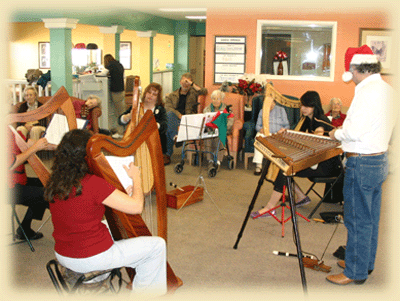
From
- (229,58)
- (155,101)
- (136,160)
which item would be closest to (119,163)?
(136,160)

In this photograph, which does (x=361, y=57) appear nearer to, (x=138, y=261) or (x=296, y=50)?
(x=138, y=261)

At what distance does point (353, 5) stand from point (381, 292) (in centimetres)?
529

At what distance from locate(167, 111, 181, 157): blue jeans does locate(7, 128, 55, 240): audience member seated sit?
2820 mm

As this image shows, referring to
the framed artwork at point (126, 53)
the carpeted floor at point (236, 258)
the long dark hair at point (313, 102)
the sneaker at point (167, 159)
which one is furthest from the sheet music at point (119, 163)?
the framed artwork at point (126, 53)

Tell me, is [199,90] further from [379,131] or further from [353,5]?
[379,131]

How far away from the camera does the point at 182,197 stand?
4484 millimetres

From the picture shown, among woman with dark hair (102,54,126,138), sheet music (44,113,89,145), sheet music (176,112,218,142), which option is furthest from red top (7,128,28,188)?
woman with dark hair (102,54,126,138)

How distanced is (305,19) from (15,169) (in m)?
5.29

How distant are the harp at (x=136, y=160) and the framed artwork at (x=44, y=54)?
11591 millimetres

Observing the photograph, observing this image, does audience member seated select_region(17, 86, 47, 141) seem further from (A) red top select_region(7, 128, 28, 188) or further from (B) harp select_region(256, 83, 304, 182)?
(B) harp select_region(256, 83, 304, 182)

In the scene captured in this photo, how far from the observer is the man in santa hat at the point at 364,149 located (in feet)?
8.82

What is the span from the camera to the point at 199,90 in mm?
6906

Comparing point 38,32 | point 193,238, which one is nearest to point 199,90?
point 193,238

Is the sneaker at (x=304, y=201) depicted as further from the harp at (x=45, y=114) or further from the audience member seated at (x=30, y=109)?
the audience member seated at (x=30, y=109)
